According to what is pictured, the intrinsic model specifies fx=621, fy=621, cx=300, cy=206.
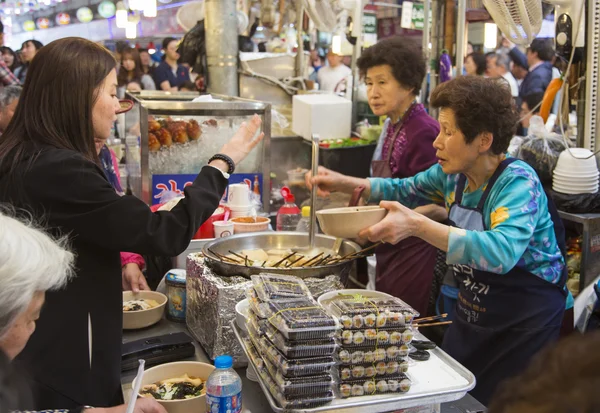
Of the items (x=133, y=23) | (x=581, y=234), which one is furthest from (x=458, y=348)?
(x=133, y=23)

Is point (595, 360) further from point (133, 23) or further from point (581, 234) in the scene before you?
point (133, 23)

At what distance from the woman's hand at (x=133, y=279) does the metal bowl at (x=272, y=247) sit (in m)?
0.50

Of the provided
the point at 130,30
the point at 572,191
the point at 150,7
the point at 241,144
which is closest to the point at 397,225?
the point at 241,144

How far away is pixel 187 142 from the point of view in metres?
3.41

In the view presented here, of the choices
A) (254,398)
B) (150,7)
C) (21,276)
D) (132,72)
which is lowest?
(254,398)

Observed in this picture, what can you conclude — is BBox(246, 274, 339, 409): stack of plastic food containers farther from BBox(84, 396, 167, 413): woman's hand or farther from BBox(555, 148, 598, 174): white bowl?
BBox(555, 148, 598, 174): white bowl

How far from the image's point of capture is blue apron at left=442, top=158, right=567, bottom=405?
7.68ft

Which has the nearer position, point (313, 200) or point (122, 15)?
point (313, 200)

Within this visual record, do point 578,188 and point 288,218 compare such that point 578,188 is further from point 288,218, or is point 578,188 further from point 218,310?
point 218,310

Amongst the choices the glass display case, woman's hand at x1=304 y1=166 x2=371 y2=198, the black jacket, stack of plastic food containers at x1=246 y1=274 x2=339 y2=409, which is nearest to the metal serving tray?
stack of plastic food containers at x1=246 y1=274 x2=339 y2=409

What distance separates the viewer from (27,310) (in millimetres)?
1263

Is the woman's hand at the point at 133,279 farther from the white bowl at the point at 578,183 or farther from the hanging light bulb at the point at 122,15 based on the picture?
the hanging light bulb at the point at 122,15

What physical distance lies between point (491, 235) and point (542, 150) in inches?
81.1

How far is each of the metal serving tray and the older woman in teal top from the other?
0.45 meters
